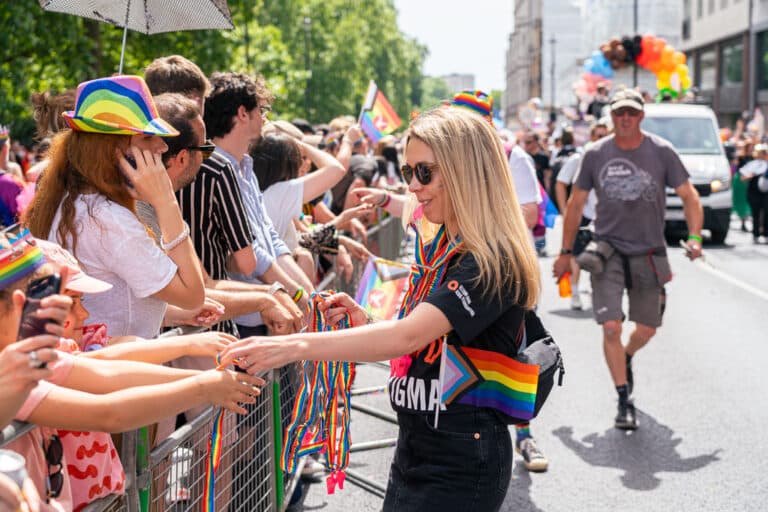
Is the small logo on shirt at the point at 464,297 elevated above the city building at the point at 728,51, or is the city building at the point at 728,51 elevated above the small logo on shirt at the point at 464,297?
the city building at the point at 728,51

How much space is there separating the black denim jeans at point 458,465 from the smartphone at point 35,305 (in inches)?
57.5

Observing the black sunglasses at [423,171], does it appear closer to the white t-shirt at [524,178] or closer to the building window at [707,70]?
the white t-shirt at [524,178]

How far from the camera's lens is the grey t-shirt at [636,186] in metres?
6.86

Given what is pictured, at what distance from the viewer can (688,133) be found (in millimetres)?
19547

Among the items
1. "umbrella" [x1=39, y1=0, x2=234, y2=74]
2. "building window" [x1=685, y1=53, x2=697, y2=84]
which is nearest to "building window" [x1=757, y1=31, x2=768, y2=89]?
"building window" [x1=685, y1=53, x2=697, y2=84]

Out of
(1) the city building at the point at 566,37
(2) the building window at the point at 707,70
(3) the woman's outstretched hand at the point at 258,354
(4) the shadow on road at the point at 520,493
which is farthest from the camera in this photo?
(1) the city building at the point at 566,37

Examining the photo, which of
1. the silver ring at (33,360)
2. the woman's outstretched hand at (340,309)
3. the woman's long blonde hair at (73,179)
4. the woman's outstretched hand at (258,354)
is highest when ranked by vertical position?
the woman's long blonde hair at (73,179)

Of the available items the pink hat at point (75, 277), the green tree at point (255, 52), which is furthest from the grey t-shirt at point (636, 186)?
the pink hat at point (75, 277)

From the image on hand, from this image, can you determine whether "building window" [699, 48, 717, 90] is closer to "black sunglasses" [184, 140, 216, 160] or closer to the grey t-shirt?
the grey t-shirt

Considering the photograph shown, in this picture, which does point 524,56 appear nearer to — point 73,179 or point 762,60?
point 762,60

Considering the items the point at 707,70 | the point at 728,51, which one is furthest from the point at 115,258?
the point at 707,70

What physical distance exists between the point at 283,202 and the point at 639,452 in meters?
2.67

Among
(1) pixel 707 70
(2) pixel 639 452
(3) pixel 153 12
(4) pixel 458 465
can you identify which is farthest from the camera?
(1) pixel 707 70

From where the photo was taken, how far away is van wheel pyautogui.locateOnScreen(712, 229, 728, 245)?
1853cm
